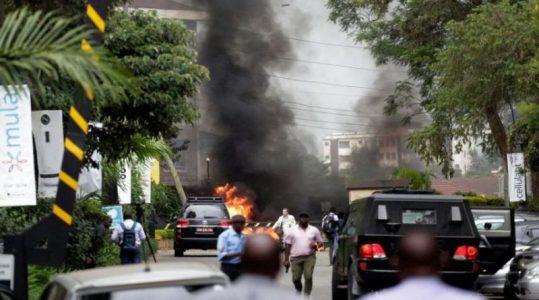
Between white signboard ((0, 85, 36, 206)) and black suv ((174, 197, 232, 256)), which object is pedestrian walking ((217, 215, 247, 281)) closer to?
white signboard ((0, 85, 36, 206))

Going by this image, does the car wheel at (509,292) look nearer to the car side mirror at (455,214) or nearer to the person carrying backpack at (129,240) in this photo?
the car side mirror at (455,214)

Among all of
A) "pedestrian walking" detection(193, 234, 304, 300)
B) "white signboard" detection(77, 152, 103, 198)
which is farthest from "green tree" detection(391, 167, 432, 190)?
"pedestrian walking" detection(193, 234, 304, 300)

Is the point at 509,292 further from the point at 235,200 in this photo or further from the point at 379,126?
the point at 379,126

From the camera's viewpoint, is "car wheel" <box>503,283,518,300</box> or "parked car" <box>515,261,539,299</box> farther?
"car wheel" <box>503,283,518,300</box>

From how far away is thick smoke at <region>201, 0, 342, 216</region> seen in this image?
53812 millimetres

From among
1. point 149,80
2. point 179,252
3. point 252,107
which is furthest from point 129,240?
point 252,107

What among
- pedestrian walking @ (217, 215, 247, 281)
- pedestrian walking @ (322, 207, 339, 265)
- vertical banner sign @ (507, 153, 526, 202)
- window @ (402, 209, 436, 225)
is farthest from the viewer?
vertical banner sign @ (507, 153, 526, 202)

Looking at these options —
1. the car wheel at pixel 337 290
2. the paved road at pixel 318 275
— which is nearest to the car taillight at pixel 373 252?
the paved road at pixel 318 275

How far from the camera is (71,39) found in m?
7.30

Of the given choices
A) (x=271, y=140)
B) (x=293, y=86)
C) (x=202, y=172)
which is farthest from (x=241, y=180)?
(x=202, y=172)

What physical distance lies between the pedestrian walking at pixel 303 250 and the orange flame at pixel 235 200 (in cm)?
3197

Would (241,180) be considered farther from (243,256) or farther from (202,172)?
(243,256)

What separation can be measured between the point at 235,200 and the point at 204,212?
688 inches

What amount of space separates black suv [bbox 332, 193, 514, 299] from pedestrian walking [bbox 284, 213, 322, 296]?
5.19 feet
